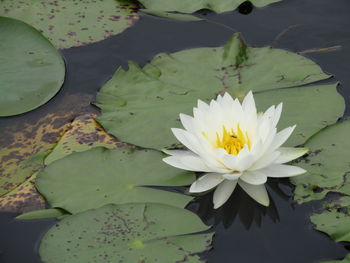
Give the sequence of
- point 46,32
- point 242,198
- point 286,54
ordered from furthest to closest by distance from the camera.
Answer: point 46,32, point 286,54, point 242,198

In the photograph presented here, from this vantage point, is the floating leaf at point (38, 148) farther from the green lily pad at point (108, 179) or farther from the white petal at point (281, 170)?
the white petal at point (281, 170)

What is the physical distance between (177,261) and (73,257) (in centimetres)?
Answer: 44

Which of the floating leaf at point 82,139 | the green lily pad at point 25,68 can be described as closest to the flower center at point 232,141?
the floating leaf at point 82,139

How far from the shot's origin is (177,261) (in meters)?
2.41

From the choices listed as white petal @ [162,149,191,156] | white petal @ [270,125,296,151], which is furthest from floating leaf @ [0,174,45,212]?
white petal @ [270,125,296,151]

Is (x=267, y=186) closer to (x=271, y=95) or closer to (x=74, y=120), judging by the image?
(x=271, y=95)

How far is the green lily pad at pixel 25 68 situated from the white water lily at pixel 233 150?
3.33ft

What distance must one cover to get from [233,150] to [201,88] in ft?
2.38

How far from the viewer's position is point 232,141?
2.74 meters

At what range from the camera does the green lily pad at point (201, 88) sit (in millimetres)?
3090

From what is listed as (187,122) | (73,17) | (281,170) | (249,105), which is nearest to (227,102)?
(249,105)

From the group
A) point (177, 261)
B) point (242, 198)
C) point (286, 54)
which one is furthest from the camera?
point (286, 54)

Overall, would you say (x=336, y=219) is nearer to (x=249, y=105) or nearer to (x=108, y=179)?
(x=249, y=105)

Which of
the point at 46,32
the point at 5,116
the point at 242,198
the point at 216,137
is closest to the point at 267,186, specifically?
the point at 242,198
